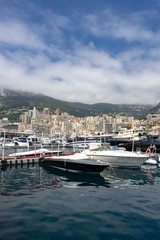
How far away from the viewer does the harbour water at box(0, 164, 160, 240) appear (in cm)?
700

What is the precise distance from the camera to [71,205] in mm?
9789

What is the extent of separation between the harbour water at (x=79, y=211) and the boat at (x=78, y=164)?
132 inches

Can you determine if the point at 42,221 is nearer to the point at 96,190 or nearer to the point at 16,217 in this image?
the point at 16,217

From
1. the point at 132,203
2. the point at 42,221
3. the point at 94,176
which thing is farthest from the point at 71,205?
the point at 94,176

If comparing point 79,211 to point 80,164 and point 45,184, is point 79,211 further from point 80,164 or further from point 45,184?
point 80,164

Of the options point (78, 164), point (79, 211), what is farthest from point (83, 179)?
point (79, 211)

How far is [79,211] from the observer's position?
355 inches

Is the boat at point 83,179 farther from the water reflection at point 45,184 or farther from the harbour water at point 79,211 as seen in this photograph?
the harbour water at point 79,211

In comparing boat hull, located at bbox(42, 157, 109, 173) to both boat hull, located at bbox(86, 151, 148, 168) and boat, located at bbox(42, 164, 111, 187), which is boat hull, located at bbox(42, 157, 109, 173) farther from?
boat hull, located at bbox(86, 151, 148, 168)

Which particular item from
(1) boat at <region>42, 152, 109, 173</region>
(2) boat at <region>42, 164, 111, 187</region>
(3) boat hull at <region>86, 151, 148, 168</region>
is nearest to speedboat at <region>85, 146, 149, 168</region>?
(3) boat hull at <region>86, 151, 148, 168</region>

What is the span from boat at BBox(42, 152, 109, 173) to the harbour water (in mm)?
3345

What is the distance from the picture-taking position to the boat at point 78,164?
17719 millimetres

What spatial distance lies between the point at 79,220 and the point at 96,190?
4.91 metres

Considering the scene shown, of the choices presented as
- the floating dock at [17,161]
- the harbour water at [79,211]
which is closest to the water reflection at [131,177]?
the harbour water at [79,211]
